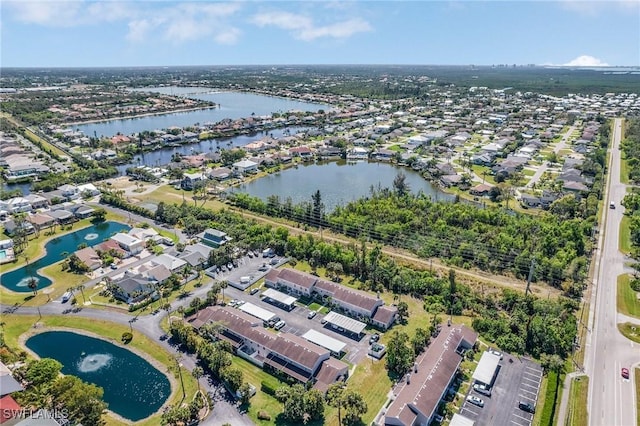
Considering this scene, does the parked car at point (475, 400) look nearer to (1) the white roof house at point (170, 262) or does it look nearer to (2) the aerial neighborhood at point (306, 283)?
(2) the aerial neighborhood at point (306, 283)

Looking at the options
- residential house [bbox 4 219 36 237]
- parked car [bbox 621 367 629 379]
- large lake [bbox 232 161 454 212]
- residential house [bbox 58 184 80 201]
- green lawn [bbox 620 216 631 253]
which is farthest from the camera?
large lake [bbox 232 161 454 212]

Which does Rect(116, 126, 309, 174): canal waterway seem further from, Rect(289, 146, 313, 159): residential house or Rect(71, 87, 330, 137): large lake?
Rect(71, 87, 330, 137): large lake

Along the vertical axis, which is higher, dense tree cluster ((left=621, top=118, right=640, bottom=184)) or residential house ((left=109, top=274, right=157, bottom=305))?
dense tree cluster ((left=621, top=118, right=640, bottom=184))

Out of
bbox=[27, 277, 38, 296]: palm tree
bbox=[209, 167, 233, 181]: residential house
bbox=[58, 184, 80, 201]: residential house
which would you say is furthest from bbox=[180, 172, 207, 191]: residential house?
bbox=[27, 277, 38, 296]: palm tree

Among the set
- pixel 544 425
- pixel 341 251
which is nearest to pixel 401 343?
pixel 544 425

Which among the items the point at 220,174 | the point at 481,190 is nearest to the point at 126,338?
the point at 220,174

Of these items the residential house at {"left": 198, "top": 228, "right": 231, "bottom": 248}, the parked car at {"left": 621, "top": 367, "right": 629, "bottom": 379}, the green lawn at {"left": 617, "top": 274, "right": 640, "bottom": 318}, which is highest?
the residential house at {"left": 198, "top": 228, "right": 231, "bottom": 248}

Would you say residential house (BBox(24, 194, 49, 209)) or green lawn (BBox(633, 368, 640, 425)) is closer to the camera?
green lawn (BBox(633, 368, 640, 425))
